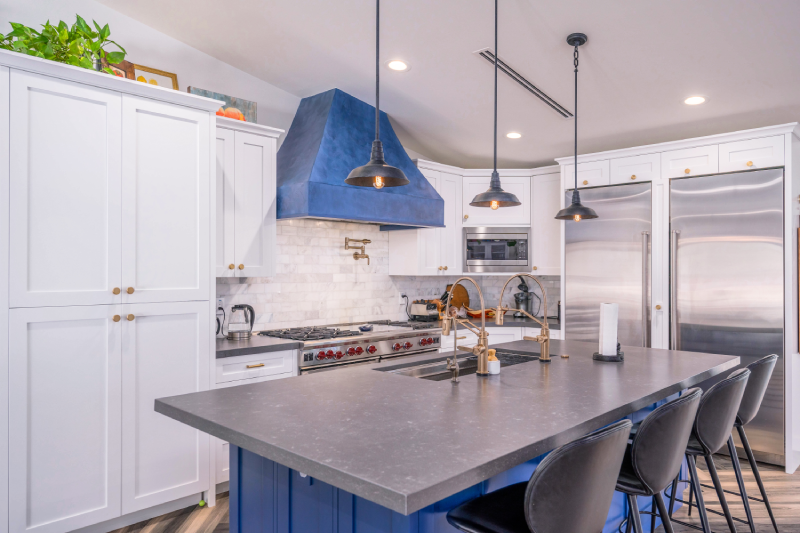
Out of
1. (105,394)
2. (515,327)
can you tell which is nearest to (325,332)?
(105,394)

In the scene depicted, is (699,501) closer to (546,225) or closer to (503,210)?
(546,225)

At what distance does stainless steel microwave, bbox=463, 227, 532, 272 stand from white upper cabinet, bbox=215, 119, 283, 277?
221 centimetres

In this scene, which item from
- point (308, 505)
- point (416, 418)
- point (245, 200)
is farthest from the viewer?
point (245, 200)

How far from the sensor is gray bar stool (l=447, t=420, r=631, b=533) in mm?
1315

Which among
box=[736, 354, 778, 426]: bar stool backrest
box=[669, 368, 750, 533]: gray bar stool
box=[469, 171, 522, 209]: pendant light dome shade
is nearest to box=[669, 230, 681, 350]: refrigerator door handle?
box=[736, 354, 778, 426]: bar stool backrest

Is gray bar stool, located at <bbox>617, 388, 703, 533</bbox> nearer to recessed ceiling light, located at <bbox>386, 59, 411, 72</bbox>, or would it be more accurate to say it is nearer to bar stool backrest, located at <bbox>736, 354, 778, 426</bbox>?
bar stool backrest, located at <bbox>736, 354, 778, 426</bbox>

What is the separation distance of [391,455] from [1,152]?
7.68ft

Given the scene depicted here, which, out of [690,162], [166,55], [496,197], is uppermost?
[166,55]

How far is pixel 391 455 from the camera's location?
1331 millimetres

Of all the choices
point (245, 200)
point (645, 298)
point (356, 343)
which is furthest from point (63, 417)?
point (645, 298)

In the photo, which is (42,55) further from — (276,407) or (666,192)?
(666,192)

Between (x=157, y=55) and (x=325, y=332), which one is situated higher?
(x=157, y=55)

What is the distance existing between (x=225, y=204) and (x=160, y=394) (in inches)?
49.8

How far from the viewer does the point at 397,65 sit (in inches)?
147
